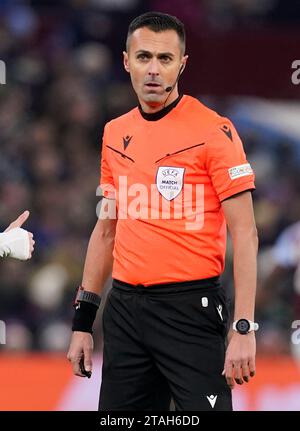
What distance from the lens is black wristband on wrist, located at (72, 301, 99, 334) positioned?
5.66 meters

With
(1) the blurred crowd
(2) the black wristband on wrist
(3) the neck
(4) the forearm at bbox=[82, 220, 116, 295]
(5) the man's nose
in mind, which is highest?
(1) the blurred crowd

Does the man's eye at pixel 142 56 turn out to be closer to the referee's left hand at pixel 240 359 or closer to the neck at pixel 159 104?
the neck at pixel 159 104

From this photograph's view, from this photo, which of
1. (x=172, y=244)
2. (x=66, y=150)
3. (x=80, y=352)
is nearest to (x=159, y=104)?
(x=172, y=244)

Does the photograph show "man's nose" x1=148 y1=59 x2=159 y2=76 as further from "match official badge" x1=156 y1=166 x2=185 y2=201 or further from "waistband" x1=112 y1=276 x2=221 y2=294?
"waistband" x1=112 y1=276 x2=221 y2=294

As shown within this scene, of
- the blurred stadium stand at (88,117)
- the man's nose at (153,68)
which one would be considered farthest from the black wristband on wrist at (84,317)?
the blurred stadium stand at (88,117)

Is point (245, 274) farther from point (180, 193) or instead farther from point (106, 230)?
point (106, 230)

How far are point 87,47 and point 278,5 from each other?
6.41 feet

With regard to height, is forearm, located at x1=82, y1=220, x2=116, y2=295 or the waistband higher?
forearm, located at x1=82, y1=220, x2=116, y2=295

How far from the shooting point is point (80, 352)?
18.4 feet

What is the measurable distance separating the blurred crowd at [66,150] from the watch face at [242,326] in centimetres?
489

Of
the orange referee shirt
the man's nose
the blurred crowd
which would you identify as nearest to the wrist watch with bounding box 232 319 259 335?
Result: the orange referee shirt

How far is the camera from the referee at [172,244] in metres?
5.25

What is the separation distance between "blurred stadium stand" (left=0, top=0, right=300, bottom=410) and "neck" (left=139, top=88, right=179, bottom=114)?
4.43 m

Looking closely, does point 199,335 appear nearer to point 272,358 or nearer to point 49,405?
point 49,405
